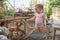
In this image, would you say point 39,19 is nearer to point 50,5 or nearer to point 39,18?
point 39,18

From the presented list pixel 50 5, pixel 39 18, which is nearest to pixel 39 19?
pixel 39 18

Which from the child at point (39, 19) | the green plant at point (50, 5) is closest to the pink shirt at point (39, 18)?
the child at point (39, 19)

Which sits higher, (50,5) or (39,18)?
(50,5)

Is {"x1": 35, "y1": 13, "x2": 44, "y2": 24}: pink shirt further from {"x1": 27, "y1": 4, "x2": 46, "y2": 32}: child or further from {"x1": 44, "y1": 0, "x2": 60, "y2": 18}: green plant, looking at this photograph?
{"x1": 44, "y1": 0, "x2": 60, "y2": 18}: green plant

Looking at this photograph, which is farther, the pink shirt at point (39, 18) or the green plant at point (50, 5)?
the green plant at point (50, 5)

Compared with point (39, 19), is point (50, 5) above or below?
above

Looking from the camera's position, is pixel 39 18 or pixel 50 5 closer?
pixel 39 18

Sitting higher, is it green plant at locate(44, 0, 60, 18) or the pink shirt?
green plant at locate(44, 0, 60, 18)

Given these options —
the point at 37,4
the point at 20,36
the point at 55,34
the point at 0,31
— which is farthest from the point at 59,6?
the point at 0,31

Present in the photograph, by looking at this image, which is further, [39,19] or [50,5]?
[50,5]

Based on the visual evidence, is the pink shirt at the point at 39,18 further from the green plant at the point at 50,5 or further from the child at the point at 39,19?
the green plant at the point at 50,5

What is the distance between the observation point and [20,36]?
2.37 m

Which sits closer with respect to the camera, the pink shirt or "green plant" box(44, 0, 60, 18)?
the pink shirt

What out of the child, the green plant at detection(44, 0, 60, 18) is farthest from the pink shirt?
the green plant at detection(44, 0, 60, 18)
